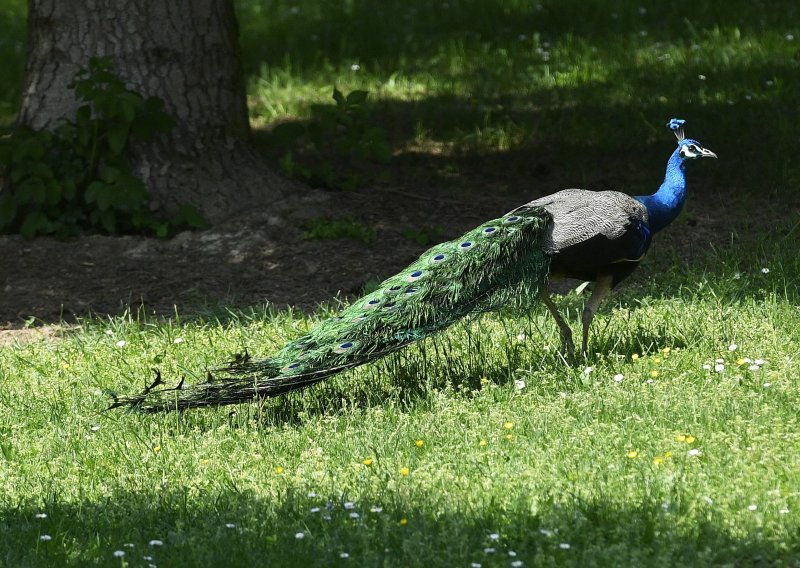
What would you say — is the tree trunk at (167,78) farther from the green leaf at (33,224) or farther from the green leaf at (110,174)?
the green leaf at (33,224)

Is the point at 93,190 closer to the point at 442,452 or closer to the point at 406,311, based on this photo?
the point at 406,311

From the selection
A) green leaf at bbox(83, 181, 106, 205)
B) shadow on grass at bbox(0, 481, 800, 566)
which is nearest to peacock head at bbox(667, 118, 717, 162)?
shadow on grass at bbox(0, 481, 800, 566)

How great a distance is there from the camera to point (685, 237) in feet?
27.5

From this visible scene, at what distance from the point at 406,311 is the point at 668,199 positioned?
1.56m

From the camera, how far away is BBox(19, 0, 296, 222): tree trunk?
27.9 feet

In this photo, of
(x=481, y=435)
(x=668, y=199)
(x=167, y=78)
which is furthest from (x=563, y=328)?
(x=167, y=78)

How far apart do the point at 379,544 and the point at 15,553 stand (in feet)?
4.10

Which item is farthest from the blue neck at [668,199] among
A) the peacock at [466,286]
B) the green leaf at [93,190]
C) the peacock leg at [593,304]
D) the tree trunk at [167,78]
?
the green leaf at [93,190]

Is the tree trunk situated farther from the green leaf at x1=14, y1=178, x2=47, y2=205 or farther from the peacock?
the peacock

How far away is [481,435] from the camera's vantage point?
5.14 m

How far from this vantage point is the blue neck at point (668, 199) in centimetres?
615

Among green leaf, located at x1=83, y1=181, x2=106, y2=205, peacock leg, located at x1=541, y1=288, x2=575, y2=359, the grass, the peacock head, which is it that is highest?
the peacock head

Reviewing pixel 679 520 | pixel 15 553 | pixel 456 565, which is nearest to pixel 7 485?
pixel 15 553

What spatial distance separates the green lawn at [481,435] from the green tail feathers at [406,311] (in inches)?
6.8
